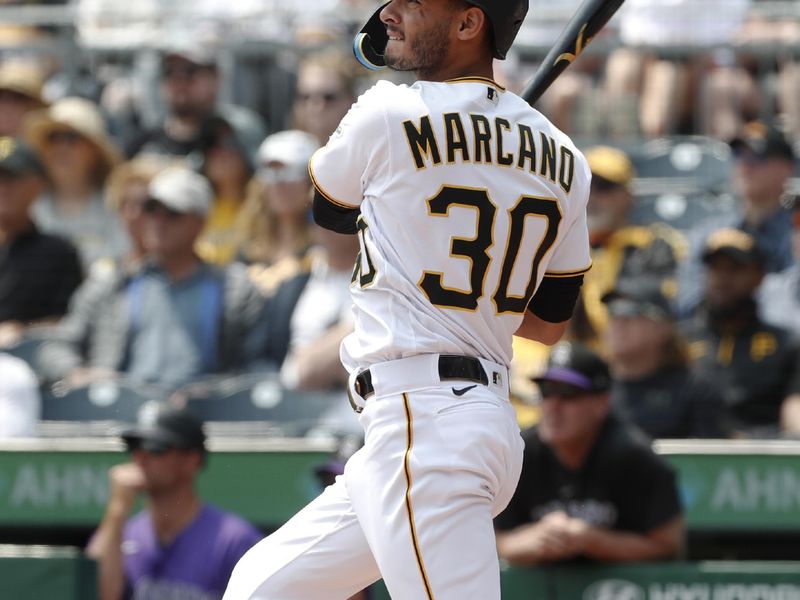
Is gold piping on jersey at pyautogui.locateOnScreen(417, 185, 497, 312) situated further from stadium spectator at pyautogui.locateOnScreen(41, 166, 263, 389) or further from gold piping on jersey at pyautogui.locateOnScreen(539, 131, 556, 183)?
stadium spectator at pyautogui.locateOnScreen(41, 166, 263, 389)

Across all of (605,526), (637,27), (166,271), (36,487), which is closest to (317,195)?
(605,526)

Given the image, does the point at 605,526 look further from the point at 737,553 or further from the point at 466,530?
the point at 466,530

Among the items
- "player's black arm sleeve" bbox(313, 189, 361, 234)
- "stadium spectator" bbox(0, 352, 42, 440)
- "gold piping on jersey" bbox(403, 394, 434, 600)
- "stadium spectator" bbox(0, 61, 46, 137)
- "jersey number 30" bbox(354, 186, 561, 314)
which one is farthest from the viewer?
"stadium spectator" bbox(0, 61, 46, 137)

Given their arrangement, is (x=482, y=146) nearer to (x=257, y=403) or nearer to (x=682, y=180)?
(x=257, y=403)

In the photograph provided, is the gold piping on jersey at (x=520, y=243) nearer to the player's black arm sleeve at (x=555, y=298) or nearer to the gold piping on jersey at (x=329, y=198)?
the player's black arm sleeve at (x=555, y=298)

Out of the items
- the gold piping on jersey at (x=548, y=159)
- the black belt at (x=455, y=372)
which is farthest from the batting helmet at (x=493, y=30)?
the black belt at (x=455, y=372)

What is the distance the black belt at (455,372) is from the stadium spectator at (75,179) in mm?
4529

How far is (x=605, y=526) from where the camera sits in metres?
5.41

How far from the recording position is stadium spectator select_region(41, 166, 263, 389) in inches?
256

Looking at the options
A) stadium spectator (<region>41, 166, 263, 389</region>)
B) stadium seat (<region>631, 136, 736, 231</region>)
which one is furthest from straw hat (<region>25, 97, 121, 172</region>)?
stadium seat (<region>631, 136, 736, 231</region>)

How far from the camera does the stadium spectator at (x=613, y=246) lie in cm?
625

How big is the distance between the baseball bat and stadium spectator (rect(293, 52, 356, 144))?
378 cm

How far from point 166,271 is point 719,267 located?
2355mm

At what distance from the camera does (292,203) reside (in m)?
6.90
